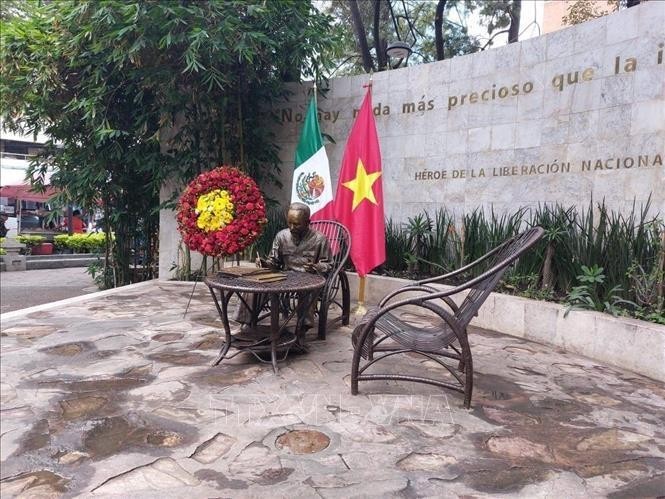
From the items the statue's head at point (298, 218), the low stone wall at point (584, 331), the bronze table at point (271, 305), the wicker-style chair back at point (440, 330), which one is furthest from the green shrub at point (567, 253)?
the bronze table at point (271, 305)

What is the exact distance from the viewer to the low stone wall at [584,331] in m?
2.89

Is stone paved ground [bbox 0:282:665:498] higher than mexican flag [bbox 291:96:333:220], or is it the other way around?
mexican flag [bbox 291:96:333:220]

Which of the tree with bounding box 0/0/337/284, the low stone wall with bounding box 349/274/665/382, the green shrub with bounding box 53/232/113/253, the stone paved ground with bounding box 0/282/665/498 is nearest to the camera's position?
the stone paved ground with bounding box 0/282/665/498

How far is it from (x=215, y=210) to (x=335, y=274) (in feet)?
3.40

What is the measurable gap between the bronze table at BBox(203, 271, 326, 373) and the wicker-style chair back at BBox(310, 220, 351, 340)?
338 millimetres

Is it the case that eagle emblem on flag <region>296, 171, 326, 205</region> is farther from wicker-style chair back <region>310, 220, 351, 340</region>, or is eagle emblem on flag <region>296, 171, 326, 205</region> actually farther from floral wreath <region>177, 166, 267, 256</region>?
floral wreath <region>177, 166, 267, 256</region>

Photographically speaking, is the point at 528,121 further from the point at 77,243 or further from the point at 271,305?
the point at 77,243

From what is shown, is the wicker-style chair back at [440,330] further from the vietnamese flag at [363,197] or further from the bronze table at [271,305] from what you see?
the vietnamese flag at [363,197]

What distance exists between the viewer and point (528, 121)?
14.9 feet

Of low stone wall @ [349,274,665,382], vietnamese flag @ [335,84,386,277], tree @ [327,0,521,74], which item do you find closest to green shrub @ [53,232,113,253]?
tree @ [327,0,521,74]

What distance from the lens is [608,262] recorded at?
11.2 ft

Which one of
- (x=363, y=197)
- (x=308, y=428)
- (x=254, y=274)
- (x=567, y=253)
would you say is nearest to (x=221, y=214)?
(x=254, y=274)

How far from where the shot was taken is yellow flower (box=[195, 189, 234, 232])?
356 cm

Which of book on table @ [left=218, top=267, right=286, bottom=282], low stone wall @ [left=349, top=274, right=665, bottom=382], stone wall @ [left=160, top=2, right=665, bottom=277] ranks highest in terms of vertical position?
stone wall @ [left=160, top=2, right=665, bottom=277]
